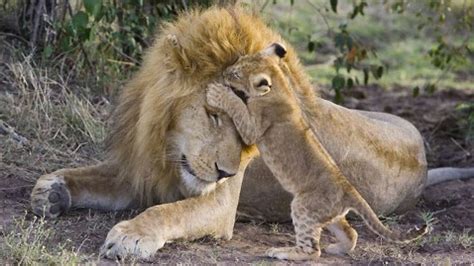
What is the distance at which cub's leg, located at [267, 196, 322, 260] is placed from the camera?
4.30 meters

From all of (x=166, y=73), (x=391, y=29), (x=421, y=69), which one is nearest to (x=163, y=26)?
(x=166, y=73)

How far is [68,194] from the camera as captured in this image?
16.2ft

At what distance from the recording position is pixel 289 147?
14.4 feet

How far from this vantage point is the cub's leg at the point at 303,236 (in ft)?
14.1

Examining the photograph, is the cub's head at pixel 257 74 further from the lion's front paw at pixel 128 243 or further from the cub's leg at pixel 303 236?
the lion's front paw at pixel 128 243

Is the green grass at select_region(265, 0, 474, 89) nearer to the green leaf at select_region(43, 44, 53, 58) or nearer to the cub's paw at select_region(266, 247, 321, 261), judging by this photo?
the green leaf at select_region(43, 44, 53, 58)

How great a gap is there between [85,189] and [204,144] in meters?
0.91

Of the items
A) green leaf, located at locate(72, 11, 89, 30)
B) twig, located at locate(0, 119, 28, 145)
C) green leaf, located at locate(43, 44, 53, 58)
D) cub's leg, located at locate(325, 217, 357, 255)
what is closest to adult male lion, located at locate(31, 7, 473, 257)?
cub's leg, located at locate(325, 217, 357, 255)

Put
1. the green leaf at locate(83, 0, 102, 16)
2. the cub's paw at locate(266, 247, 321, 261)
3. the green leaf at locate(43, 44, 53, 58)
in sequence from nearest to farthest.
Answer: the cub's paw at locate(266, 247, 321, 261) → the green leaf at locate(83, 0, 102, 16) → the green leaf at locate(43, 44, 53, 58)

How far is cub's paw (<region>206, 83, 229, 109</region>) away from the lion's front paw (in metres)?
0.57

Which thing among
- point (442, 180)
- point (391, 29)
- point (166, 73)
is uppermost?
point (166, 73)

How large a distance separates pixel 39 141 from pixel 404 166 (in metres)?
1.92

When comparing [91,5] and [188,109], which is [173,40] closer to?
[188,109]

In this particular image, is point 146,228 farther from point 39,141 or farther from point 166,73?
point 39,141
